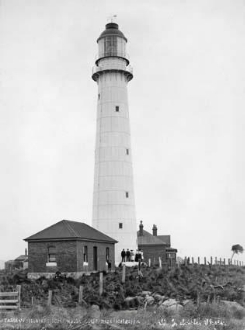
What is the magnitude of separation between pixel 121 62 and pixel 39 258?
1845 cm

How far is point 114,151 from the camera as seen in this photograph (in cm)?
4109

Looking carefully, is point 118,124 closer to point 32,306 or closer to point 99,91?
point 99,91

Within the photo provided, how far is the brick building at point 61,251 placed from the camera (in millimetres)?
31375

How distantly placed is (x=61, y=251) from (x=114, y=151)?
39.0ft

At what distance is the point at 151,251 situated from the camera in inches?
2168

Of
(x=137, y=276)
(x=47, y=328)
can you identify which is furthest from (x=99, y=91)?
(x=47, y=328)

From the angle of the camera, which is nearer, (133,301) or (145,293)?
(133,301)

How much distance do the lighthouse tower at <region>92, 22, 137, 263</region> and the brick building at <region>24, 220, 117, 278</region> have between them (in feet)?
23.1

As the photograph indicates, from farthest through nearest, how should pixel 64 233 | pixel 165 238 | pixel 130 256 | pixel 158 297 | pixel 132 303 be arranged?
pixel 165 238 → pixel 130 256 → pixel 64 233 → pixel 158 297 → pixel 132 303

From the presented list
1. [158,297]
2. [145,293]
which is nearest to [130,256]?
[145,293]

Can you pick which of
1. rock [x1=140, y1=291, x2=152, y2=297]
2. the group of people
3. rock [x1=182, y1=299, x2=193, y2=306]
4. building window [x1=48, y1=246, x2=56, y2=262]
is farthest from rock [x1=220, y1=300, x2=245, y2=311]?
the group of people

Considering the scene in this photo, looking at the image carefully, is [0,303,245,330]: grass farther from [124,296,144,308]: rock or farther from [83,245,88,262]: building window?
[83,245,88,262]: building window

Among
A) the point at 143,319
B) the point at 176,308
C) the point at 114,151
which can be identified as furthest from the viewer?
the point at 114,151

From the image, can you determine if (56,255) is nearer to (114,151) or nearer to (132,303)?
(132,303)
